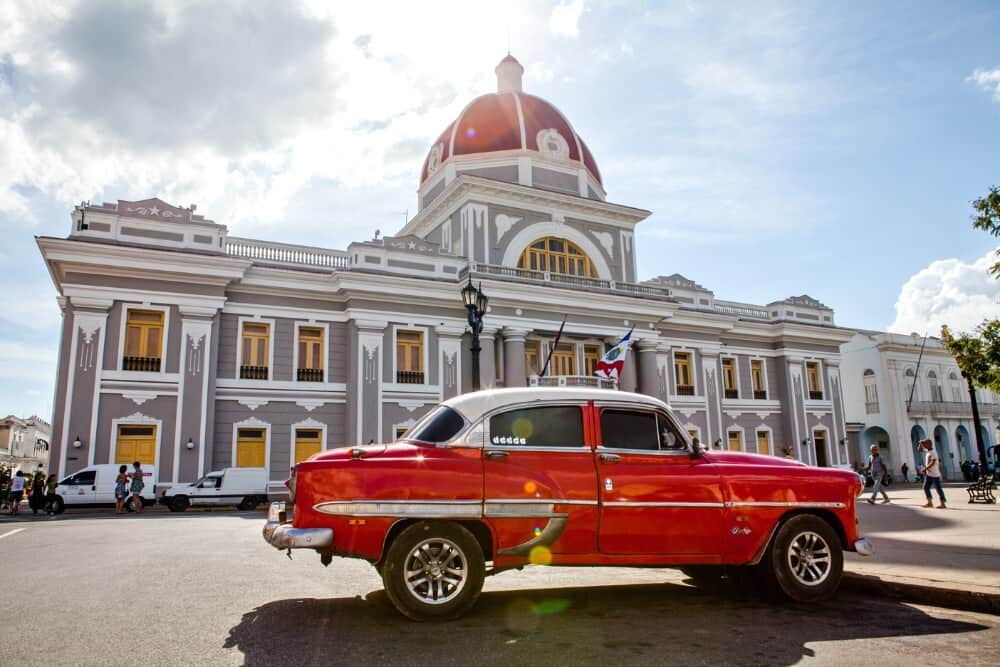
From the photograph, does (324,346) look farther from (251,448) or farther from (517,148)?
Result: (517,148)

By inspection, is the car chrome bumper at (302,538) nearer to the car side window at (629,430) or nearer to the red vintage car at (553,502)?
the red vintage car at (553,502)

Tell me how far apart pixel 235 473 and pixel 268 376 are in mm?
4124

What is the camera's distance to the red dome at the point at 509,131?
110 feet

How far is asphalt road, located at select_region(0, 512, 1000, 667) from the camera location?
4.37 m

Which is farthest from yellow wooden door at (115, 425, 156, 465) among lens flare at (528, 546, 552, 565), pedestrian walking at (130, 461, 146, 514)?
lens flare at (528, 546, 552, 565)

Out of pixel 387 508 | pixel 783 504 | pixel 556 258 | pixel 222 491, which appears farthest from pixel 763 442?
pixel 387 508

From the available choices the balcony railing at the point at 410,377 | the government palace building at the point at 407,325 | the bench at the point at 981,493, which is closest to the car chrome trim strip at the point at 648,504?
the government palace building at the point at 407,325

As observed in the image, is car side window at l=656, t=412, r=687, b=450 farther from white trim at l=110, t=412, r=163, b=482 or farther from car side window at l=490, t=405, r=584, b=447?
white trim at l=110, t=412, r=163, b=482

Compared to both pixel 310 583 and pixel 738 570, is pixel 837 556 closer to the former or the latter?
pixel 738 570

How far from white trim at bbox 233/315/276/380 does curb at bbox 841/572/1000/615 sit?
71.6ft

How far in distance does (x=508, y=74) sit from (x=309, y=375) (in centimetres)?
2406

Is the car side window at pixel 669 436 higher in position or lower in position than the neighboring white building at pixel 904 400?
lower

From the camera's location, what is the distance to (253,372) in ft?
81.9

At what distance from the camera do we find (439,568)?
5.40 metres
